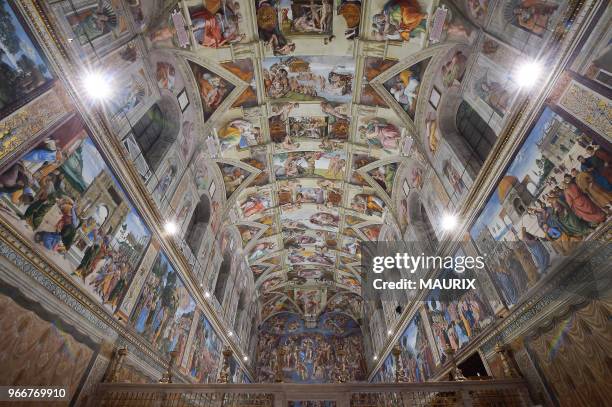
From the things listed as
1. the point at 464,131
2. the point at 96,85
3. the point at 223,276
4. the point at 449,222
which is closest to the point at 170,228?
the point at 96,85

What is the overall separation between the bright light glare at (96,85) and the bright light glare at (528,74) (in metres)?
9.46

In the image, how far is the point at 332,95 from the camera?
12.9 metres

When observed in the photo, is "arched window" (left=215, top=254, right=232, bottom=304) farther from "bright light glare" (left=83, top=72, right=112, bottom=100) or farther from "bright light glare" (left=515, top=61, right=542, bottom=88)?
"bright light glare" (left=515, top=61, right=542, bottom=88)

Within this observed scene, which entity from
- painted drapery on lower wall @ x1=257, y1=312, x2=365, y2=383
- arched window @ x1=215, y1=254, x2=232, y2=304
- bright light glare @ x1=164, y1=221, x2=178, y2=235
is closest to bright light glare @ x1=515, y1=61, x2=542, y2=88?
bright light glare @ x1=164, y1=221, x2=178, y2=235

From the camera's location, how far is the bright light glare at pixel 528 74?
20.4 feet

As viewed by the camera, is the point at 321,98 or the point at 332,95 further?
the point at 321,98

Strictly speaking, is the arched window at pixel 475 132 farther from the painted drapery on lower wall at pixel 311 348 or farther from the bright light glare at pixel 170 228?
the painted drapery on lower wall at pixel 311 348

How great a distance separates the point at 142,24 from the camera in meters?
8.20

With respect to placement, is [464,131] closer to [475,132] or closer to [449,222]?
[475,132]

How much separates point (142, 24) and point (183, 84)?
8.49 feet

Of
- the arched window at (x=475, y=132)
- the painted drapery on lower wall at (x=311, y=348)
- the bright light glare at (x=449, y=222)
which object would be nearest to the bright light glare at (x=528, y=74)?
the arched window at (x=475, y=132)

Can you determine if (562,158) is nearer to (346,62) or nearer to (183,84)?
(346,62)

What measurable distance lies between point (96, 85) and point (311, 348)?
26.1 meters

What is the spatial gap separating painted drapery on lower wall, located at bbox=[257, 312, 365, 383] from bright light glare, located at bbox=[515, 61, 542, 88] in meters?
24.5
